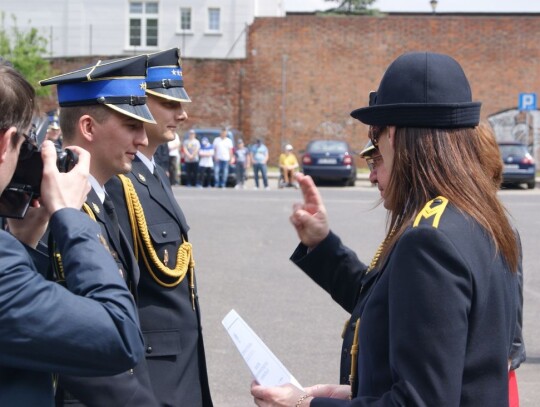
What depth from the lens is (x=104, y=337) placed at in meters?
2.03

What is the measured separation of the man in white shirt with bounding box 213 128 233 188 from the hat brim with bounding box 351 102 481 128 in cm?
2534

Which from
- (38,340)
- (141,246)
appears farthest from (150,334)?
(38,340)

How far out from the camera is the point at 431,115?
2.45 m

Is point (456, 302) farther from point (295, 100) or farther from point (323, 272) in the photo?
point (295, 100)

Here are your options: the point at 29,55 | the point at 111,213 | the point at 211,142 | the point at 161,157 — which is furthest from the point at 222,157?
the point at 111,213

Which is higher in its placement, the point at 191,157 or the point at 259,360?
the point at 259,360

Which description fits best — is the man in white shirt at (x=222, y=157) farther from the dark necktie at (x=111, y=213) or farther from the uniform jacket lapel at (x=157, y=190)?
the dark necktie at (x=111, y=213)

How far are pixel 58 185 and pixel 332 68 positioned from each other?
3841 cm

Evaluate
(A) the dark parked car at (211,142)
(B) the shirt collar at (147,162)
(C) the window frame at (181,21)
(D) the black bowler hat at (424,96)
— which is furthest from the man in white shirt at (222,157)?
(D) the black bowler hat at (424,96)

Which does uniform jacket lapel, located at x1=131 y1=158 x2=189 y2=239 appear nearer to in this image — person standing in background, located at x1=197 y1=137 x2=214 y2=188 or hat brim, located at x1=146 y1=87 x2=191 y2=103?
hat brim, located at x1=146 y1=87 x2=191 y2=103

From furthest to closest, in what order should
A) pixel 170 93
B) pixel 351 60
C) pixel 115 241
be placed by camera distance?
pixel 351 60 → pixel 170 93 → pixel 115 241

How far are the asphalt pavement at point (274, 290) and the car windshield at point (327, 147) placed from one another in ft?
31.3

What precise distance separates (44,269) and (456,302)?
114cm

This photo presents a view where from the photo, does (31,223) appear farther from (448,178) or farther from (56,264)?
(448,178)
